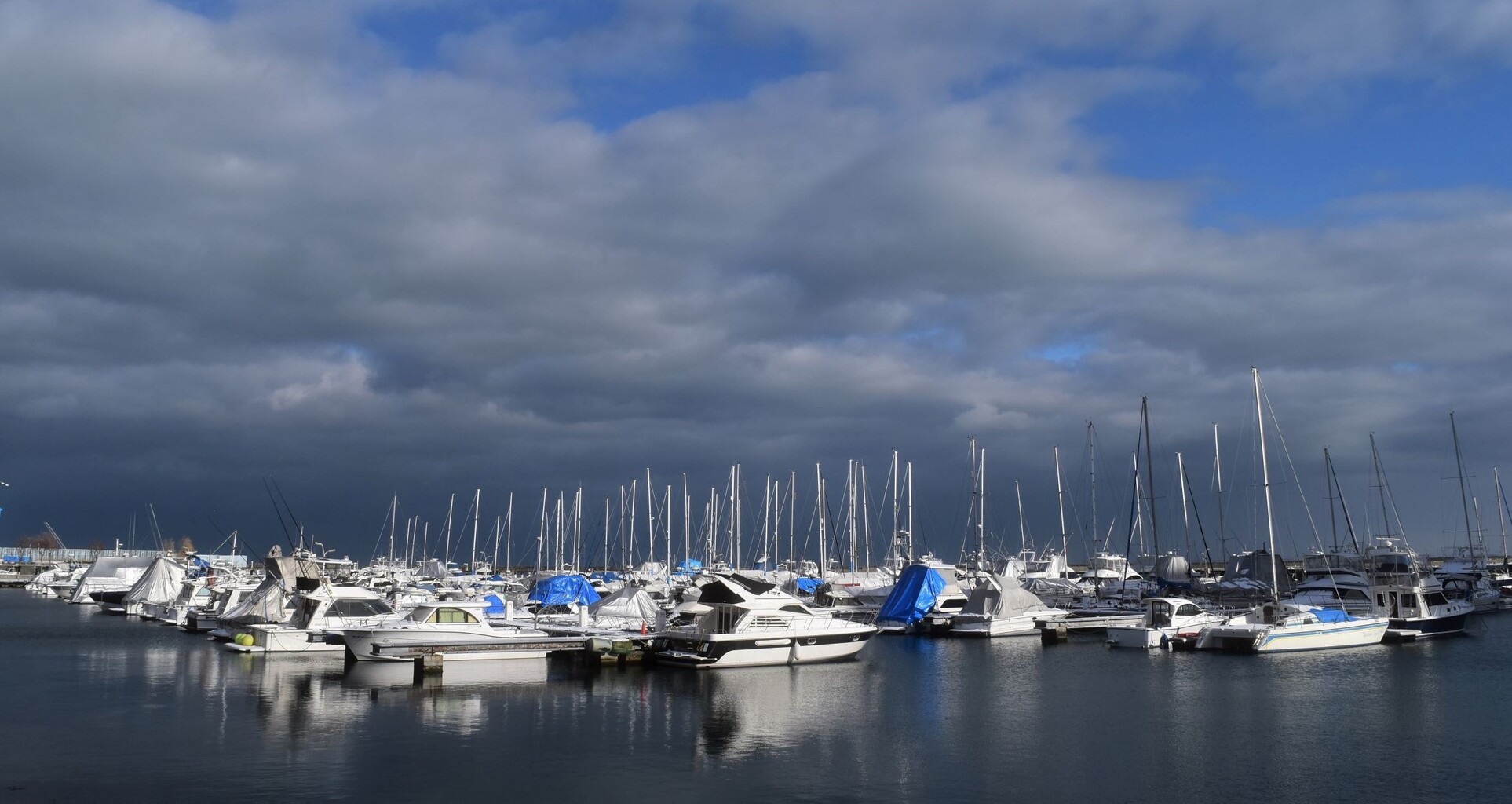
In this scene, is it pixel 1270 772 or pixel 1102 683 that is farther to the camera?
pixel 1102 683

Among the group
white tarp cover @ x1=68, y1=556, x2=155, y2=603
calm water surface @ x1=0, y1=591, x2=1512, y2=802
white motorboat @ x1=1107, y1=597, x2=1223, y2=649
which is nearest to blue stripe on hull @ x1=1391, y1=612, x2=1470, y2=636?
white motorboat @ x1=1107, y1=597, x2=1223, y2=649

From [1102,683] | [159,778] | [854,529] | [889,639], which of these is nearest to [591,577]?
[854,529]

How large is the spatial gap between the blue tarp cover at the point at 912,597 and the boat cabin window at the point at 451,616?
31085 millimetres

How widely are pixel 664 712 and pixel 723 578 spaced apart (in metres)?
Result: 13.7

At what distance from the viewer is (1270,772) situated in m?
26.3

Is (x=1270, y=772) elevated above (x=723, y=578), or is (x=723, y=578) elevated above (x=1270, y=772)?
(x=723, y=578)

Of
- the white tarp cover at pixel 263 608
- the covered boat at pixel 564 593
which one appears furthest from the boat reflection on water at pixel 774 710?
the covered boat at pixel 564 593

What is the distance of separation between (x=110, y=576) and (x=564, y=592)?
6260cm

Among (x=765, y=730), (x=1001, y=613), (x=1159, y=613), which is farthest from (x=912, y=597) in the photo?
(x=765, y=730)

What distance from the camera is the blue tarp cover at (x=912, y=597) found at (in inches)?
2685

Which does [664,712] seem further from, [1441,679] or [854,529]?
[854,529]

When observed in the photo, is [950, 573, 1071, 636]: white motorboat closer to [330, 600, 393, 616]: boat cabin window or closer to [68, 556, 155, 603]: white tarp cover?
[330, 600, 393, 616]: boat cabin window

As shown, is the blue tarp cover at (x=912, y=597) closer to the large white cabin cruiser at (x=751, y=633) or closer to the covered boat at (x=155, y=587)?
the large white cabin cruiser at (x=751, y=633)

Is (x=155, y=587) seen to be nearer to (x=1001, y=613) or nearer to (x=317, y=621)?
(x=317, y=621)
